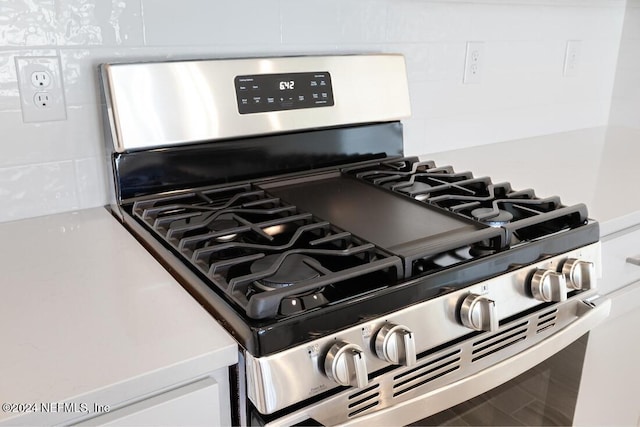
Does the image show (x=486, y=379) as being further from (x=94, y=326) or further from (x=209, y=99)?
(x=209, y=99)

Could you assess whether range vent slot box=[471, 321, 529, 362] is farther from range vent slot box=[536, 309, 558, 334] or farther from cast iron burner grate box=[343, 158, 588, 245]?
cast iron burner grate box=[343, 158, 588, 245]

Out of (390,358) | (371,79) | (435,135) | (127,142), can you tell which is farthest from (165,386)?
(435,135)

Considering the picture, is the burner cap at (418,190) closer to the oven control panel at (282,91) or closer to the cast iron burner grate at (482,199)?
the cast iron burner grate at (482,199)

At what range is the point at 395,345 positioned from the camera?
0.75 meters

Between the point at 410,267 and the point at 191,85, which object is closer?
the point at 410,267

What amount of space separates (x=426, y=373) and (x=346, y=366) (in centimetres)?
19

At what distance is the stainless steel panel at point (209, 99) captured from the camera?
1044 millimetres

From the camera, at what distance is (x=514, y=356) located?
94 centimetres

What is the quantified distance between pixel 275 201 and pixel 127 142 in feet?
0.97

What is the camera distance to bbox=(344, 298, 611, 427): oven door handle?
78cm

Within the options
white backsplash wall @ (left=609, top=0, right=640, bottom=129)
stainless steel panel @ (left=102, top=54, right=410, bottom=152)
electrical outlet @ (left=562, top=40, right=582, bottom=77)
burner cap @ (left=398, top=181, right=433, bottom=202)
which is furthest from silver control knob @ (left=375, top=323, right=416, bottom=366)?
white backsplash wall @ (left=609, top=0, right=640, bottom=129)

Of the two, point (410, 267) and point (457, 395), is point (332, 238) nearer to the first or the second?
A: point (410, 267)

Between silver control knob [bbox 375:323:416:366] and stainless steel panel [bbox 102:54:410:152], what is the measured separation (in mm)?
586

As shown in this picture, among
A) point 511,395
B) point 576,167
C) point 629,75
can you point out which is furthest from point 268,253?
point 629,75
